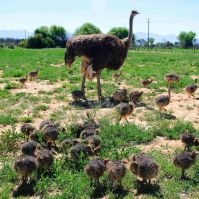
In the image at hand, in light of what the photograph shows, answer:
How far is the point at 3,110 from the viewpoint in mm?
11648

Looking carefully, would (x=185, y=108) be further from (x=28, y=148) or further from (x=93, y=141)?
(x=28, y=148)

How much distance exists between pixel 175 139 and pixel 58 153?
93.8 inches

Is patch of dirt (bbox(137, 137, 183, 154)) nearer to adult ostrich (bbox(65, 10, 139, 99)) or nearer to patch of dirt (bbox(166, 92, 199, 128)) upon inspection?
patch of dirt (bbox(166, 92, 199, 128))

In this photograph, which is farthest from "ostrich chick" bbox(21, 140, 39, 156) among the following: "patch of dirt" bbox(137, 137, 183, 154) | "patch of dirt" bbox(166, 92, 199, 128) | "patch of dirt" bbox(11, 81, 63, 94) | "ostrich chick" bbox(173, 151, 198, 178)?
"patch of dirt" bbox(11, 81, 63, 94)

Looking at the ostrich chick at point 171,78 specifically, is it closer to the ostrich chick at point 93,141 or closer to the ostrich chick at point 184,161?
the ostrich chick at point 93,141

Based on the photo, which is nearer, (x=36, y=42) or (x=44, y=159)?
(x=44, y=159)

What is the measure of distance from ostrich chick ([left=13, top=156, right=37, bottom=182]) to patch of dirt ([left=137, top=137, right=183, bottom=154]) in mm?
2423

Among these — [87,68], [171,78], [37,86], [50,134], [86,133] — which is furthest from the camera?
[37,86]

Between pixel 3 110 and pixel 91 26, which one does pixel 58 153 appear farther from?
pixel 91 26

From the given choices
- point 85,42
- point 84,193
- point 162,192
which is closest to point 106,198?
point 84,193

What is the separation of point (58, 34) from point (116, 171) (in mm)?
74487

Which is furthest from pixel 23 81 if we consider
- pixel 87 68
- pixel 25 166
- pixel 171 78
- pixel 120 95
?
pixel 25 166

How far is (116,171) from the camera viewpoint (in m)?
6.27

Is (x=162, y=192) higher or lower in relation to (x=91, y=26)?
lower
